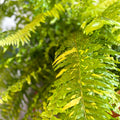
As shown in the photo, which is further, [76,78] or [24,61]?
[24,61]

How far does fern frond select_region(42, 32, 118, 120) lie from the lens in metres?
0.24

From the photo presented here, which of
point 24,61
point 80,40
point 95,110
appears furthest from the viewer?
point 24,61

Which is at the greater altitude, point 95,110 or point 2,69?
point 2,69

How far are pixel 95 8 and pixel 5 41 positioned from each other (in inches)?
9.2

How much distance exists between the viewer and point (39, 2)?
475 mm

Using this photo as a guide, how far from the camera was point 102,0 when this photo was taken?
380mm

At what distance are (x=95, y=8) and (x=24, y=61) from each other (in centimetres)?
43

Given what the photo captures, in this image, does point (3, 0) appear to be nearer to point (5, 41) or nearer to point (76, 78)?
point (5, 41)

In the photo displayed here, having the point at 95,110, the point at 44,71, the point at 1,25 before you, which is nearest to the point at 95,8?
the point at 95,110

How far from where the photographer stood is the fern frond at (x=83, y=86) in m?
0.24

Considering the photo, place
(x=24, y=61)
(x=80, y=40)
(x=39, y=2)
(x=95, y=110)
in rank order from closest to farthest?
(x=95, y=110) → (x=80, y=40) → (x=39, y=2) → (x=24, y=61)

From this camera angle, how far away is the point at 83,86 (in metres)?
0.26

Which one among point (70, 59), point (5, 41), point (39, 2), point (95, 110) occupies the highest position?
point (39, 2)

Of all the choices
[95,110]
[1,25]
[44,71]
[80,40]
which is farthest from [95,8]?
[1,25]
